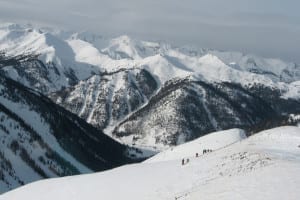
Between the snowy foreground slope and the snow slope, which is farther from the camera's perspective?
the snow slope

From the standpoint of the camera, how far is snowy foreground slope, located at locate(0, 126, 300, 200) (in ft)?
130

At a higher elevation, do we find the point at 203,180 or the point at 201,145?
the point at 203,180

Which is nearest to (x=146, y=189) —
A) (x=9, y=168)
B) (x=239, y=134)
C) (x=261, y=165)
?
(x=261, y=165)

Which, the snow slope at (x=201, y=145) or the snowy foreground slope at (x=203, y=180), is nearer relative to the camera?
the snowy foreground slope at (x=203, y=180)

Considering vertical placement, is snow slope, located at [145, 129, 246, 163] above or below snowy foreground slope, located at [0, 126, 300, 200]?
below

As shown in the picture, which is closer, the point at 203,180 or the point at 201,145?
the point at 203,180

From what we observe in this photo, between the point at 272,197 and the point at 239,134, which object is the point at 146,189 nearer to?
the point at 272,197

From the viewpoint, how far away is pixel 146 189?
46062 mm

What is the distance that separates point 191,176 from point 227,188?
8044 millimetres

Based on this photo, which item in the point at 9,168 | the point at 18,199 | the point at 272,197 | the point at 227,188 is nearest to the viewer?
the point at 272,197

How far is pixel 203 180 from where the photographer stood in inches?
1806

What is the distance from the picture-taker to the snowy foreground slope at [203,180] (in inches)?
1555

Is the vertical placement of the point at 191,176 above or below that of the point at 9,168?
above

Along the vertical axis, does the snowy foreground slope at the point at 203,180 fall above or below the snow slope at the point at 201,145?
above
